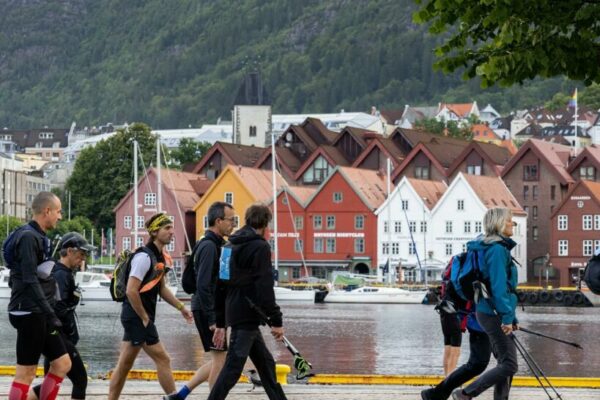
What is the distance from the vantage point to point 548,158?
394 feet

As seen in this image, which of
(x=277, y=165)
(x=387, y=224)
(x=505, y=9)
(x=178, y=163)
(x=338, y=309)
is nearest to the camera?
(x=505, y=9)

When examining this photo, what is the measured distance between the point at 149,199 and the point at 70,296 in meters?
115

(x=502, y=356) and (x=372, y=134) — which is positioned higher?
(x=372, y=134)

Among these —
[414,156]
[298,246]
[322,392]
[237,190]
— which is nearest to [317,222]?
[298,246]

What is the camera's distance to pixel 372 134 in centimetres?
14188

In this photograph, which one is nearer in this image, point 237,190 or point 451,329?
point 451,329

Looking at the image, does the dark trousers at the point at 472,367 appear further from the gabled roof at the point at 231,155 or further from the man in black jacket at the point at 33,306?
the gabled roof at the point at 231,155

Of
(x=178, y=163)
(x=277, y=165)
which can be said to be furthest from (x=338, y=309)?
(x=178, y=163)

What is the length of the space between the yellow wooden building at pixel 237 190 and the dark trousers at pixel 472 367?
107 metres

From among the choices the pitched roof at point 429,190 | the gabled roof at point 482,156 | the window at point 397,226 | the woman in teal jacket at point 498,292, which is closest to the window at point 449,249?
the pitched roof at point 429,190

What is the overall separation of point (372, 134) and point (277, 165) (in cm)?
1068

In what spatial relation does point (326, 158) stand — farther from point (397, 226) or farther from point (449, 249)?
point (449, 249)

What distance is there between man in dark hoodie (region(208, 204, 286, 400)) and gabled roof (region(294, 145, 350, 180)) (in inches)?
4487

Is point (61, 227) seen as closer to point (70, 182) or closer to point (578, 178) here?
point (70, 182)
